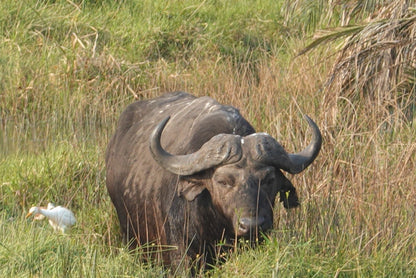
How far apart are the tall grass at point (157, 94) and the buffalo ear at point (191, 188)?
425mm

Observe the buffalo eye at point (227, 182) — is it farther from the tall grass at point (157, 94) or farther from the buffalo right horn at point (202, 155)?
the tall grass at point (157, 94)

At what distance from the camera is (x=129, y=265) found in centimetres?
444

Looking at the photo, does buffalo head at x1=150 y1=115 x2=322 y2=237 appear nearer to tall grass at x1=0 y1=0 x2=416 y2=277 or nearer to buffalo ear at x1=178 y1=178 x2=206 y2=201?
buffalo ear at x1=178 y1=178 x2=206 y2=201

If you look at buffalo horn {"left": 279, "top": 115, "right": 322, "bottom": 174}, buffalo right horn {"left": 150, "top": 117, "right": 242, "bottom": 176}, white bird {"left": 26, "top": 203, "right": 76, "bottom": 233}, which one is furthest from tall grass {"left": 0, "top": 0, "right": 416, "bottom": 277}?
buffalo right horn {"left": 150, "top": 117, "right": 242, "bottom": 176}

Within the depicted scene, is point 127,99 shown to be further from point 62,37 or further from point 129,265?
point 129,265

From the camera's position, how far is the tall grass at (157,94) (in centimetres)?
446

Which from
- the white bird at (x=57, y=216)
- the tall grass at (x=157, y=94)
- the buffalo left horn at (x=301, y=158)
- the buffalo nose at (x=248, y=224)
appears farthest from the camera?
the white bird at (x=57, y=216)

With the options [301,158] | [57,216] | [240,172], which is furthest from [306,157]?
[57,216]

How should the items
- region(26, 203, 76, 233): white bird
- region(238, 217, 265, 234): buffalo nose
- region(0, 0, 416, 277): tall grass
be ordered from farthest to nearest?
1. region(26, 203, 76, 233): white bird
2. region(0, 0, 416, 277): tall grass
3. region(238, 217, 265, 234): buffalo nose

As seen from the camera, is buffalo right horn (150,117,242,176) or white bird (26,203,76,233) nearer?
buffalo right horn (150,117,242,176)

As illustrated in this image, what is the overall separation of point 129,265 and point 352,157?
218 centimetres

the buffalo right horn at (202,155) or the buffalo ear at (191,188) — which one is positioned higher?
the buffalo right horn at (202,155)

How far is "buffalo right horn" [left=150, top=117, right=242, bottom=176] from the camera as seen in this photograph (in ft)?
14.9

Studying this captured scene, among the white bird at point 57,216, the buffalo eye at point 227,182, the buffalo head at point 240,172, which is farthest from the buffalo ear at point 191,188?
the white bird at point 57,216
